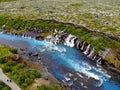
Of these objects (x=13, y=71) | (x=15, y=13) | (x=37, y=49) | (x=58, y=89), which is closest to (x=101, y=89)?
(x=58, y=89)

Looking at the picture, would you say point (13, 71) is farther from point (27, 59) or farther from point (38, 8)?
point (38, 8)

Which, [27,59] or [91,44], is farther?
[91,44]

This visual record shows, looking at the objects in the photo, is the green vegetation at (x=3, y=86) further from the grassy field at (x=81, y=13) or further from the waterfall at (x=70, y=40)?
the grassy field at (x=81, y=13)

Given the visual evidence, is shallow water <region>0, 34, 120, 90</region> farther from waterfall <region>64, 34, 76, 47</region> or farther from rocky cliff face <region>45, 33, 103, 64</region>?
waterfall <region>64, 34, 76, 47</region>

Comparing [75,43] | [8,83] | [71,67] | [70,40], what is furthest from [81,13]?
[8,83]

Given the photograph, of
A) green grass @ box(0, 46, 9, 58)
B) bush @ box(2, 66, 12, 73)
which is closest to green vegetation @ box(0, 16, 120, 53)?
green grass @ box(0, 46, 9, 58)

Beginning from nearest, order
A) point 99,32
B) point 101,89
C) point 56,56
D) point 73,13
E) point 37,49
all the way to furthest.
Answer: point 101,89 → point 56,56 → point 37,49 → point 99,32 → point 73,13
